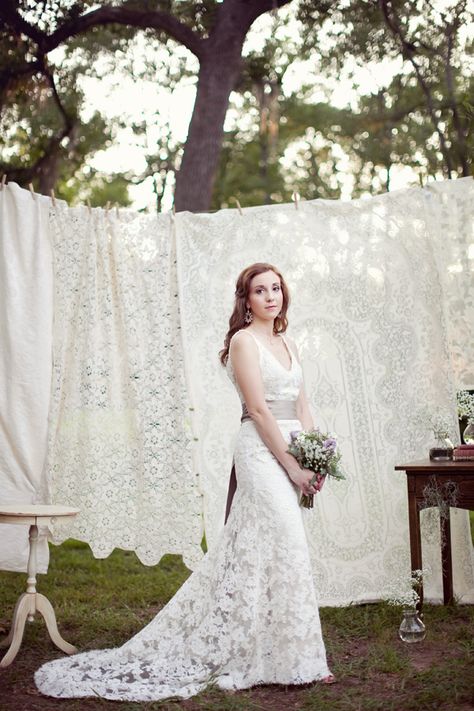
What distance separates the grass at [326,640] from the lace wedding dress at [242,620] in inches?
3.4

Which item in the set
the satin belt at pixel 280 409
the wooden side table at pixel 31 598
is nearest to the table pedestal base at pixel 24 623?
the wooden side table at pixel 31 598

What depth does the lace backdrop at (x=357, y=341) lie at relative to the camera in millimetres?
4859

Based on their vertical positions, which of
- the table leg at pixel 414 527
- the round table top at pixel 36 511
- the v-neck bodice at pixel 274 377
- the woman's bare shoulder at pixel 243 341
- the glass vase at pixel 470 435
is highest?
the woman's bare shoulder at pixel 243 341

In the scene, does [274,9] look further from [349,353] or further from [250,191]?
[250,191]

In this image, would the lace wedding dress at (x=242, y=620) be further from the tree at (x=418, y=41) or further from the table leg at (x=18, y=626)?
the tree at (x=418, y=41)

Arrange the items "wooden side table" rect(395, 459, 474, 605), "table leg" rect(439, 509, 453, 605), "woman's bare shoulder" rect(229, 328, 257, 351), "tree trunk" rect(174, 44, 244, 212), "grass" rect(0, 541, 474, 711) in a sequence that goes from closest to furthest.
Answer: "grass" rect(0, 541, 474, 711)
"woman's bare shoulder" rect(229, 328, 257, 351)
"wooden side table" rect(395, 459, 474, 605)
"table leg" rect(439, 509, 453, 605)
"tree trunk" rect(174, 44, 244, 212)

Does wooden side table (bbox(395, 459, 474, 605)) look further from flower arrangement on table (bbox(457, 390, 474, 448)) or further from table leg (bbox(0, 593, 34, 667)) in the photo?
table leg (bbox(0, 593, 34, 667))

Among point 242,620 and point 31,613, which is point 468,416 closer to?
point 242,620

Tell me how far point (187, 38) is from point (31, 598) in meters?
5.56

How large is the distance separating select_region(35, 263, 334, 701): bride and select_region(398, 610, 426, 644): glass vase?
780 mm

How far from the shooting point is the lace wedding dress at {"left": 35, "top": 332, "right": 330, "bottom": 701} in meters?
3.35

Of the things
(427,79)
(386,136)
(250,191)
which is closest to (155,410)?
(427,79)

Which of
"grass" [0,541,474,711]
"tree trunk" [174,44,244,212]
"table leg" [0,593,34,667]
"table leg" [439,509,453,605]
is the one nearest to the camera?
"grass" [0,541,474,711]

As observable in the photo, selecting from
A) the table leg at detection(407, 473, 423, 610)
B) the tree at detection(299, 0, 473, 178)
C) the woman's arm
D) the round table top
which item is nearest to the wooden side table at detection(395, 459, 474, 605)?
the table leg at detection(407, 473, 423, 610)
